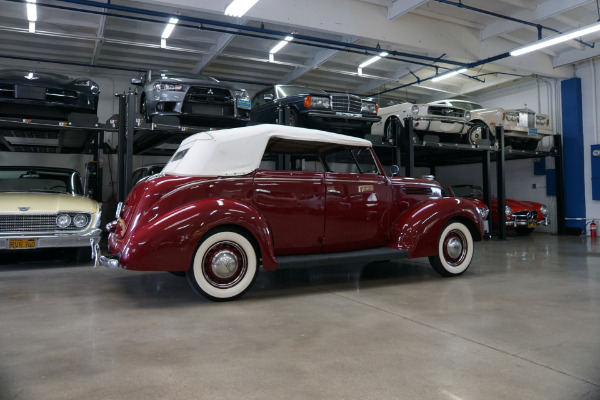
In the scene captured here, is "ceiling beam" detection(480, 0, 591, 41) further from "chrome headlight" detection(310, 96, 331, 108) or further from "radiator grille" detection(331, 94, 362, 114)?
"chrome headlight" detection(310, 96, 331, 108)

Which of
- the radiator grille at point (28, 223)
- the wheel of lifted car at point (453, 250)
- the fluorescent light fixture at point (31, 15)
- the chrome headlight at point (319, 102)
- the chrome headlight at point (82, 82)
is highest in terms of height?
the fluorescent light fixture at point (31, 15)

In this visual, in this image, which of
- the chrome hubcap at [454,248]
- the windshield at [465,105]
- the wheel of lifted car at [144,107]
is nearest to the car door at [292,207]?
the chrome hubcap at [454,248]

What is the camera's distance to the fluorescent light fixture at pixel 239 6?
22.3ft

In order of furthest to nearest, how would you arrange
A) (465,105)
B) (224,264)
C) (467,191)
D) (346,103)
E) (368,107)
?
(467,191) < (465,105) < (368,107) < (346,103) < (224,264)

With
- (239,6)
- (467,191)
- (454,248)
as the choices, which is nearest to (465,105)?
(467,191)

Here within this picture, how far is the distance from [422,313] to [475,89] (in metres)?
13.4

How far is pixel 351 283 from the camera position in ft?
16.0

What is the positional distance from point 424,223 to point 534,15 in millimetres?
7230

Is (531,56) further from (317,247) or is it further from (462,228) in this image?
(317,247)

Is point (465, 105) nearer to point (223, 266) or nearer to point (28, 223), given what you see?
point (223, 266)

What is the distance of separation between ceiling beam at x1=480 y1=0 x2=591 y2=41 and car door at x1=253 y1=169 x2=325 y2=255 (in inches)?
298

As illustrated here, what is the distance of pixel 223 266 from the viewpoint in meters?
3.92

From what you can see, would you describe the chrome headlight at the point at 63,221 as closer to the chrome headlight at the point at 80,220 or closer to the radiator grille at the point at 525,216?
the chrome headlight at the point at 80,220

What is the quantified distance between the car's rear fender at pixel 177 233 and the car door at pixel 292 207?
36 centimetres
